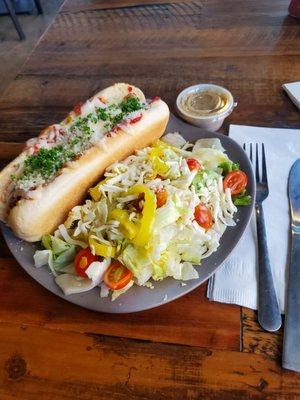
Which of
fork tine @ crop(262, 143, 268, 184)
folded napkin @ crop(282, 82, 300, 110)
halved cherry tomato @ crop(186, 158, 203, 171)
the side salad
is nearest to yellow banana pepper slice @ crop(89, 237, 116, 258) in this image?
the side salad

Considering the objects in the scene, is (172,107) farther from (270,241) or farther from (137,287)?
(137,287)

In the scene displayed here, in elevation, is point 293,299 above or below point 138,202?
below

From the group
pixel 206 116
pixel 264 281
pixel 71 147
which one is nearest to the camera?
pixel 264 281

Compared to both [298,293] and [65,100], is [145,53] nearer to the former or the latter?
[65,100]

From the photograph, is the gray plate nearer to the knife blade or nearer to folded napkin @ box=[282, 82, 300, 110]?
the knife blade

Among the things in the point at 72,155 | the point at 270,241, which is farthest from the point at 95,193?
the point at 270,241

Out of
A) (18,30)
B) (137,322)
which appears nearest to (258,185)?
(137,322)

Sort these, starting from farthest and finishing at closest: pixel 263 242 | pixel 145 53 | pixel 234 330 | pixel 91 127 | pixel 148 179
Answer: pixel 145 53 → pixel 91 127 → pixel 148 179 → pixel 263 242 → pixel 234 330
